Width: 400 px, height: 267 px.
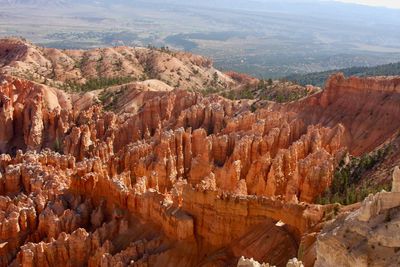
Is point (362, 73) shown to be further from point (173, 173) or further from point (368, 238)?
point (368, 238)

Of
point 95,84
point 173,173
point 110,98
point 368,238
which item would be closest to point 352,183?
point 173,173

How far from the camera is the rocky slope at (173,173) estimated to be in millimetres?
29047

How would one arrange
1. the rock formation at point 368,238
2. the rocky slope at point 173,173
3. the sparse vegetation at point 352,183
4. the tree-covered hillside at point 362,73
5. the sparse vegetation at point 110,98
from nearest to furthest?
the rock formation at point 368,238 < the rocky slope at point 173,173 < the sparse vegetation at point 352,183 < the sparse vegetation at point 110,98 < the tree-covered hillside at point 362,73

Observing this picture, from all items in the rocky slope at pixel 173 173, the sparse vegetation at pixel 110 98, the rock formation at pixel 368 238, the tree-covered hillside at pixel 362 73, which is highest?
the rock formation at pixel 368 238

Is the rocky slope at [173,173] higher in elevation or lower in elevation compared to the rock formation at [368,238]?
lower

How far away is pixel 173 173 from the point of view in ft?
153

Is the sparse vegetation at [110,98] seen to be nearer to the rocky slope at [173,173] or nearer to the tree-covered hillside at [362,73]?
the rocky slope at [173,173]

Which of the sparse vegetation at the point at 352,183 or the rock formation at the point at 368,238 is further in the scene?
the sparse vegetation at the point at 352,183

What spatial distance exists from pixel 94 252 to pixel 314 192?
1844cm

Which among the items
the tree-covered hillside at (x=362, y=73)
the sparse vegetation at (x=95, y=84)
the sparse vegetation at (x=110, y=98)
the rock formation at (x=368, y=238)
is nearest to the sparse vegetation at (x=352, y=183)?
the rock formation at (x=368, y=238)

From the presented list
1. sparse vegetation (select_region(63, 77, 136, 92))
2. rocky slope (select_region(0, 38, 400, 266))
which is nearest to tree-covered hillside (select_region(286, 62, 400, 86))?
sparse vegetation (select_region(63, 77, 136, 92))

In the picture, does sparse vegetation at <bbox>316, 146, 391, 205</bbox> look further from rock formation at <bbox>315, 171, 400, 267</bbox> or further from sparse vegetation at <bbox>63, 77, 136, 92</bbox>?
sparse vegetation at <bbox>63, 77, 136, 92</bbox>

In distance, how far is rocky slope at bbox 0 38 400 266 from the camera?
95.3 ft

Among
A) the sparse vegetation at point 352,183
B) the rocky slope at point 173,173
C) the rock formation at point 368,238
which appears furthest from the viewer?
the sparse vegetation at point 352,183
